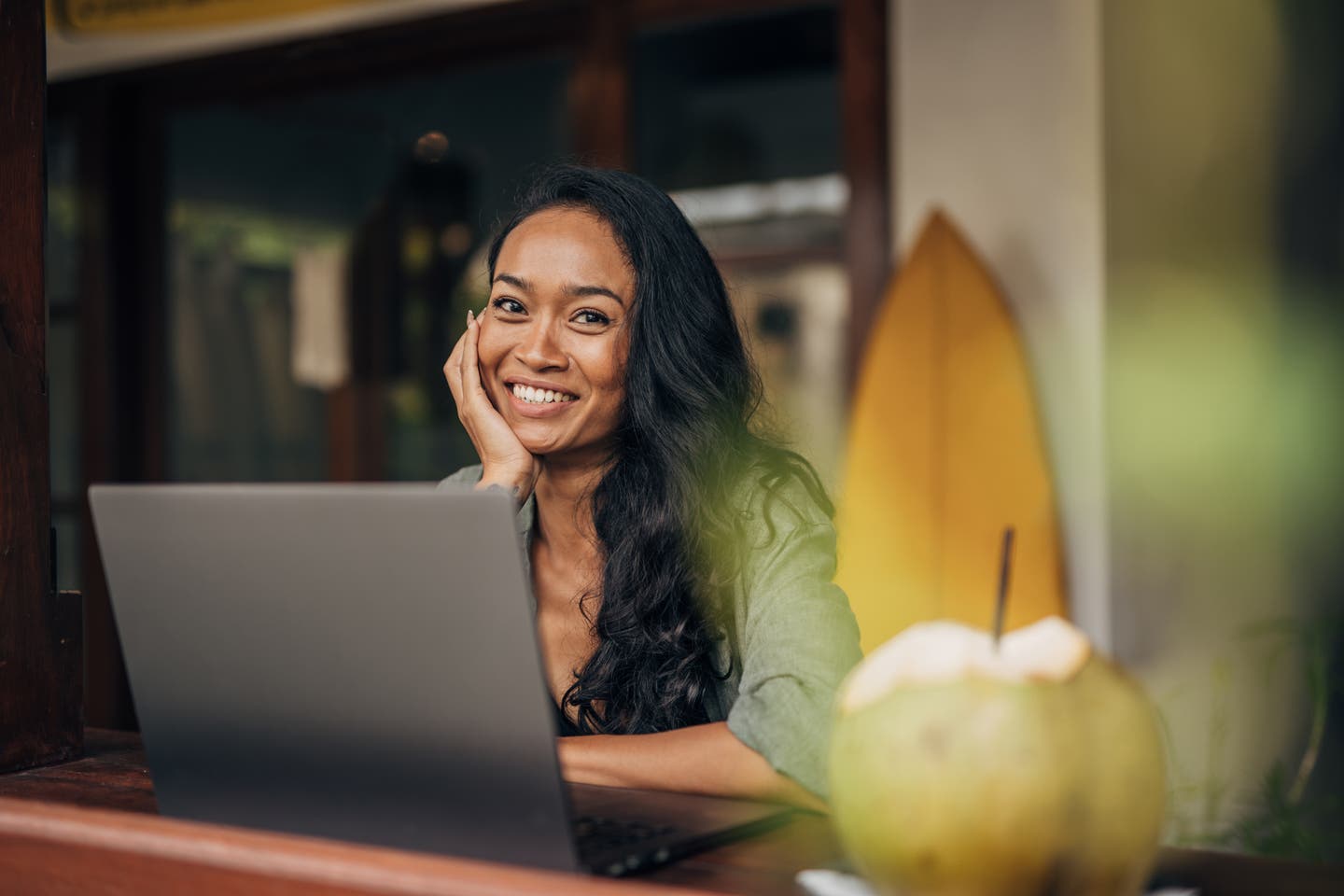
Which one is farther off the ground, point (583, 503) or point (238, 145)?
point (238, 145)

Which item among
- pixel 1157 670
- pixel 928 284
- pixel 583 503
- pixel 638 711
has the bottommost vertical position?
pixel 1157 670

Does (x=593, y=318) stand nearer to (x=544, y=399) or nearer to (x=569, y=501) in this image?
(x=544, y=399)

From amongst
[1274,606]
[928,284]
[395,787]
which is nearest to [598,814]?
[395,787]

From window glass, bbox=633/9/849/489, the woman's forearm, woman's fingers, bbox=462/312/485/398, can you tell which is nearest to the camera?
the woman's forearm

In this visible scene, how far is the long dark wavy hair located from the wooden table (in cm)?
66

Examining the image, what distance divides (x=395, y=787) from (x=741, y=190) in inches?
160

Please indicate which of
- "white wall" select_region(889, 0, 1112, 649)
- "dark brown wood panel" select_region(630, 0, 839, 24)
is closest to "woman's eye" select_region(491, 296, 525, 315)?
"white wall" select_region(889, 0, 1112, 649)

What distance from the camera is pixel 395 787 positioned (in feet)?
2.70

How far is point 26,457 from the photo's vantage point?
1.25m

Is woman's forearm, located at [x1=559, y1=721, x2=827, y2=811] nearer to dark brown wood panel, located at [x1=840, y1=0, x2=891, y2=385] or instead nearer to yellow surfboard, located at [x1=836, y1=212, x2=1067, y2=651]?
yellow surfboard, located at [x1=836, y1=212, x2=1067, y2=651]

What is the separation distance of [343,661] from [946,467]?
2.27m

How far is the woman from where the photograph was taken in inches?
63.4

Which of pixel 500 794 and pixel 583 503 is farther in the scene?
pixel 583 503

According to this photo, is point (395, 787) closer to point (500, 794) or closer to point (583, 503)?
point (500, 794)
